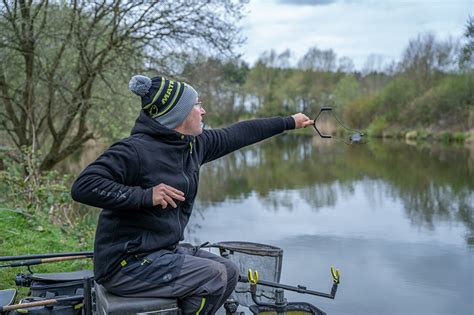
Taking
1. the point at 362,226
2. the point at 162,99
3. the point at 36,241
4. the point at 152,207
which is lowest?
the point at 362,226

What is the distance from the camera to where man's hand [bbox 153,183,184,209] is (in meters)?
2.37

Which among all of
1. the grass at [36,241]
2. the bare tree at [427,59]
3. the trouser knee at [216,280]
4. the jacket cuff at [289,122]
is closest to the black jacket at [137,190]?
the trouser knee at [216,280]

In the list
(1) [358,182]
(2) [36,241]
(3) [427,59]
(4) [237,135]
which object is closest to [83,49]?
(2) [36,241]

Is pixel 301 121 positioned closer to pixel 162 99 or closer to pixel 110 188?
pixel 162 99

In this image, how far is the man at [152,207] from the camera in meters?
2.38

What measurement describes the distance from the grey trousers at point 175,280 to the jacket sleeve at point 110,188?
0.90 feet

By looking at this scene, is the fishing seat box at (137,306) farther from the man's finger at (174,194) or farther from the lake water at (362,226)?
the lake water at (362,226)

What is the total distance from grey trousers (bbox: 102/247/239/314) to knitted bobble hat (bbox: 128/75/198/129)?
0.63m

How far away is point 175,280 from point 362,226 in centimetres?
834

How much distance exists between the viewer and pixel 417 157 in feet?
73.6

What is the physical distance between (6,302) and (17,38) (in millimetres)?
6683

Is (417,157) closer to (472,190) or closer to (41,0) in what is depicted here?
(472,190)

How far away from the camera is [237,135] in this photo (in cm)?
312

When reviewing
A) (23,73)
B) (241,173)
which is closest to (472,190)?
(241,173)
